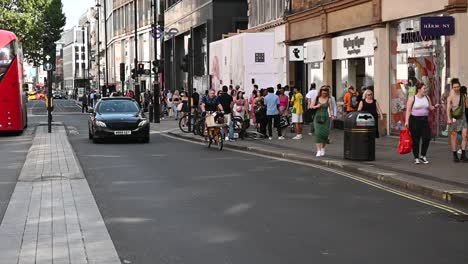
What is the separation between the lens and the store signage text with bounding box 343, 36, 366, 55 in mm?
24547

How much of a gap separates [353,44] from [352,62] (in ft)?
2.84

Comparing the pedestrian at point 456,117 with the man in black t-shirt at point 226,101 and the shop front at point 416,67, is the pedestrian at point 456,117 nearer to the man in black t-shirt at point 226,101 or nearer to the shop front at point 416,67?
the shop front at point 416,67

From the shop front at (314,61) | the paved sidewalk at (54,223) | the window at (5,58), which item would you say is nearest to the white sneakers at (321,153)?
the paved sidewalk at (54,223)

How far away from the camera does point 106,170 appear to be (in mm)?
14453

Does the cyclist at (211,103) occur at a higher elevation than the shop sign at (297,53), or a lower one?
lower

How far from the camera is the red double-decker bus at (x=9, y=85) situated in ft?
83.7

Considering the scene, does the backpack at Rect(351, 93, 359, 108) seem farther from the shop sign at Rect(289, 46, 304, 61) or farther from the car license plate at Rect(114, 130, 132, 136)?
the car license plate at Rect(114, 130, 132, 136)

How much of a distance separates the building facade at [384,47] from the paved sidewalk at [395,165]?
1757 mm

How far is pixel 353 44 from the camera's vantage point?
25.2 meters

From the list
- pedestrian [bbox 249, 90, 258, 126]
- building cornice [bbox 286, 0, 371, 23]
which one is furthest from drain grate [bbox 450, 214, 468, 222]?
pedestrian [bbox 249, 90, 258, 126]

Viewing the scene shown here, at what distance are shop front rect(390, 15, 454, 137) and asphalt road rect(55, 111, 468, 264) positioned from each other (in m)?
6.05

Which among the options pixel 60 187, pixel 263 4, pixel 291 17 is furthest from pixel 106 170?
pixel 263 4

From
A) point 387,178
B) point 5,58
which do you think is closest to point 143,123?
point 5,58

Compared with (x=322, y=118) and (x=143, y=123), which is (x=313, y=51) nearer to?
(x=143, y=123)
